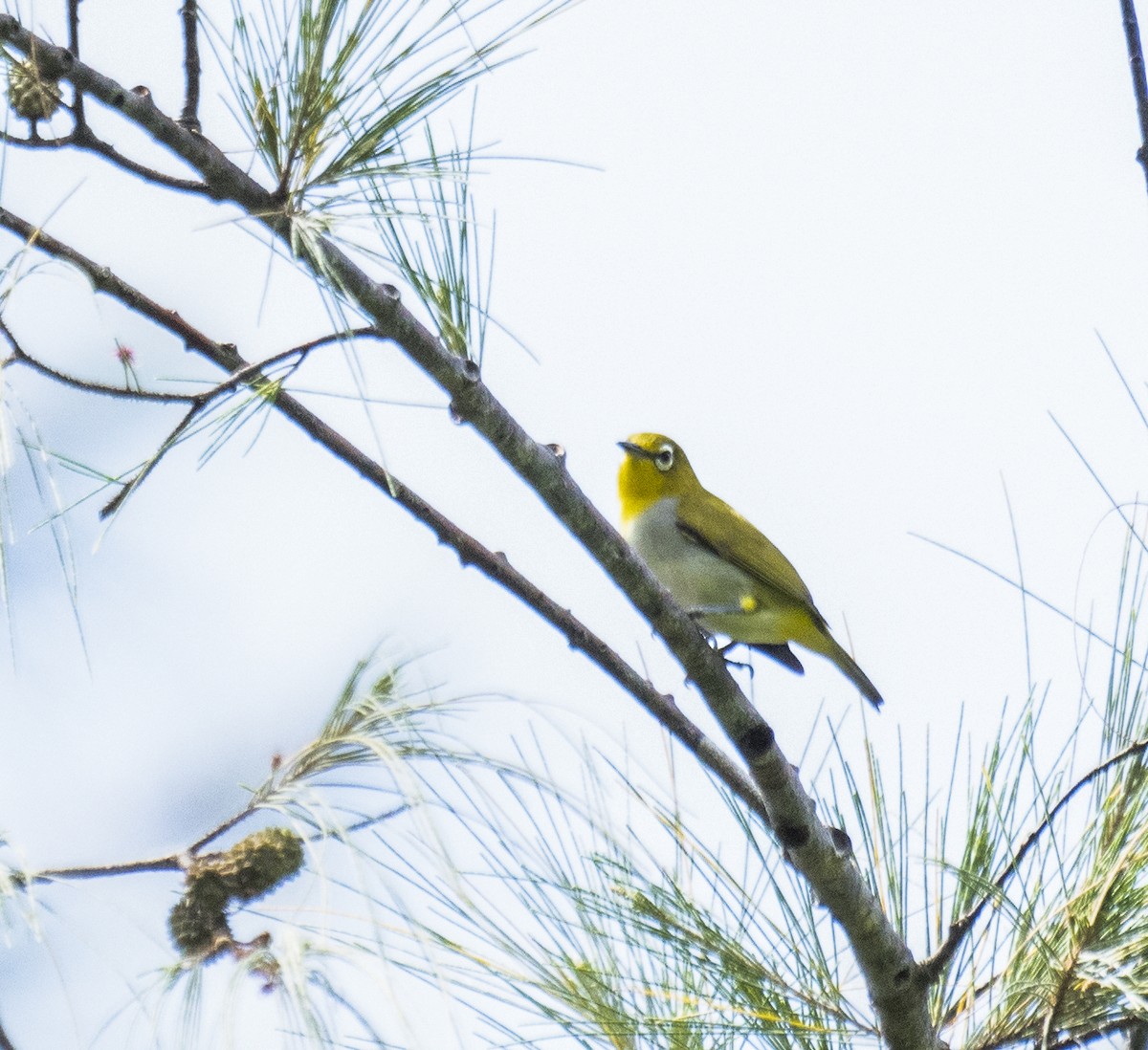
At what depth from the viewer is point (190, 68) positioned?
1.76 metres

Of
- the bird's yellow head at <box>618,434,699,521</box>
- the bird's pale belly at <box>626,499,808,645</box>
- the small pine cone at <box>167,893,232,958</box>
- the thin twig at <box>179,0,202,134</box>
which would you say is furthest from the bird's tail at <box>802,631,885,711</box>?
the small pine cone at <box>167,893,232,958</box>

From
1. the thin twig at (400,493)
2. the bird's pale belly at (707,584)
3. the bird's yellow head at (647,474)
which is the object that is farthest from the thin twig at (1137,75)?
the bird's yellow head at (647,474)

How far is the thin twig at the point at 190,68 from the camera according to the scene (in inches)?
66.4

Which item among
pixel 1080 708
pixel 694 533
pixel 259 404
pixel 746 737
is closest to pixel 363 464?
pixel 259 404

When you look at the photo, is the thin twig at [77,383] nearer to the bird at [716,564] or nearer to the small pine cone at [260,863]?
the small pine cone at [260,863]

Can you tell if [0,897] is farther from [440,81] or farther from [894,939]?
[894,939]

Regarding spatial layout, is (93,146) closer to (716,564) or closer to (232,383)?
(232,383)

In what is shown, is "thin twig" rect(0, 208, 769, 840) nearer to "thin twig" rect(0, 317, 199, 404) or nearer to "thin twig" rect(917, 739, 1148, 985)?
"thin twig" rect(0, 317, 199, 404)

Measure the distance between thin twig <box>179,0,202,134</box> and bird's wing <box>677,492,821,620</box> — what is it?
2552 millimetres

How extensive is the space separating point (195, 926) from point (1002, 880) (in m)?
0.90

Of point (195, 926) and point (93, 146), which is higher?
point (93, 146)

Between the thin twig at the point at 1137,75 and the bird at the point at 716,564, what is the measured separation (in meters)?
2.30

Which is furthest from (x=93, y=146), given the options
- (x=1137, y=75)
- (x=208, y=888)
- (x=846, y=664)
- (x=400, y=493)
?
(x=846, y=664)

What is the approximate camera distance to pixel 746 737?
2.06 m
